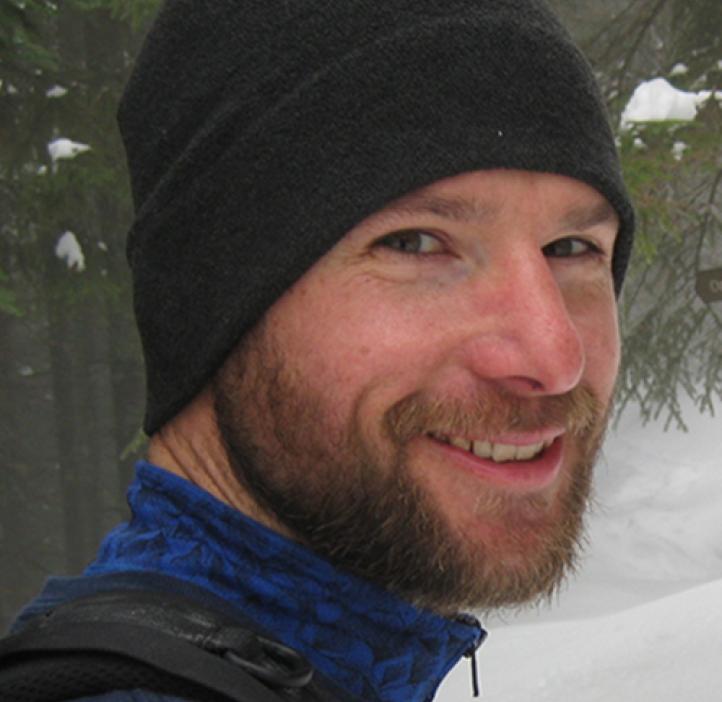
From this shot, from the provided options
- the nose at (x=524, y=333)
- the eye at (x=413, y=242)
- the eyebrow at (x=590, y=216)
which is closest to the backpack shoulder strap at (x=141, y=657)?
the nose at (x=524, y=333)

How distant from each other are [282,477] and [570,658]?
20.0 ft

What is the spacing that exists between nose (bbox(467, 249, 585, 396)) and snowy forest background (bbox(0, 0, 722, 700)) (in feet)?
11.2

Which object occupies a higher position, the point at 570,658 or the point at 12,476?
the point at 12,476

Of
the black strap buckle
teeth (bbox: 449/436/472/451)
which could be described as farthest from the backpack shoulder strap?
teeth (bbox: 449/436/472/451)

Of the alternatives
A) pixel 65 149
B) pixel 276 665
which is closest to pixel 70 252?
pixel 65 149

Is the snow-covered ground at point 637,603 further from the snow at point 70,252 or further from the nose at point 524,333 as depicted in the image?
the snow at point 70,252

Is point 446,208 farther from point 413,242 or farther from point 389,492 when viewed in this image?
point 389,492

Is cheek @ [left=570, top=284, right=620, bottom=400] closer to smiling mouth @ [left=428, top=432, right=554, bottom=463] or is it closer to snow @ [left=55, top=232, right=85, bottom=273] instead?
smiling mouth @ [left=428, top=432, right=554, bottom=463]

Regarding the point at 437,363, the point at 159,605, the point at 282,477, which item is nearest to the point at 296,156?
the point at 437,363

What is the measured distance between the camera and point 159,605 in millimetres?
1257

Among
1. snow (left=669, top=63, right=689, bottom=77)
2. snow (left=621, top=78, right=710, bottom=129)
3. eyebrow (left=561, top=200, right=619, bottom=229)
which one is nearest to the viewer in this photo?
eyebrow (left=561, top=200, right=619, bottom=229)

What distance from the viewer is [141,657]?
1.10m

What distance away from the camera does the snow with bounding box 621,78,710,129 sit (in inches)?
191

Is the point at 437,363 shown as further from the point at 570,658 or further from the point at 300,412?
the point at 570,658
